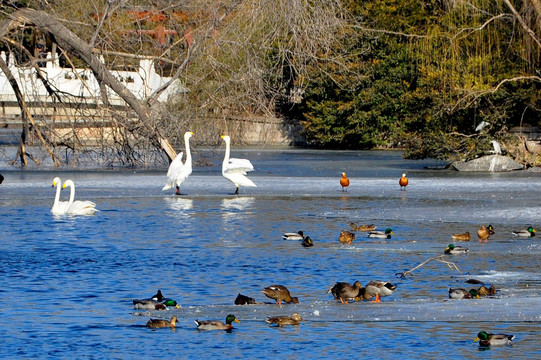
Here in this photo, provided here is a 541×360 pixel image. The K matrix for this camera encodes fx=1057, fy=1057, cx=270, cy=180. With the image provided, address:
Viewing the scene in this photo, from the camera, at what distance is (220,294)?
11328 millimetres

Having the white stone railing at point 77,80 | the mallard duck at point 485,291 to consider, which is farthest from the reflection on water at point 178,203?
the mallard duck at point 485,291

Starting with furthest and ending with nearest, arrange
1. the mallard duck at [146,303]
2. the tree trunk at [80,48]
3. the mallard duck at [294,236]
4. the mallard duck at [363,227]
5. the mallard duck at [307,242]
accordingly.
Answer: the tree trunk at [80,48] < the mallard duck at [363,227] < the mallard duck at [294,236] < the mallard duck at [307,242] < the mallard duck at [146,303]

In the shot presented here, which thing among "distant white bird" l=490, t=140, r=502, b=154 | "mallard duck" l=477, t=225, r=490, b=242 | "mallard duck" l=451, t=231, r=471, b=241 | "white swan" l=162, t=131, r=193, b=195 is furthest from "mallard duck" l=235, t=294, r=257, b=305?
"distant white bird" l=490, t=140, r=502, b=154

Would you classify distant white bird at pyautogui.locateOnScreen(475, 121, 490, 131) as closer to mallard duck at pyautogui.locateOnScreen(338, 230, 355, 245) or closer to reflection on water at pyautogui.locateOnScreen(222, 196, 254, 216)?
reflection on water at pyautogui.locateOnScreen(222, 196, 254, 216)

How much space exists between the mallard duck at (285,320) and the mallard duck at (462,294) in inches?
70.8

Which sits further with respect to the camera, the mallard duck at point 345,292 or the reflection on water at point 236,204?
the reflection on water at point 236,204

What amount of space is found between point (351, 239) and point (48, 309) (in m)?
5.76

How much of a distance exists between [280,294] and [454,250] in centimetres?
415

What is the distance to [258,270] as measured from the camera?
12945 millimetres

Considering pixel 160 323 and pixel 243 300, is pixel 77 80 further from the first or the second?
pixel 160 323

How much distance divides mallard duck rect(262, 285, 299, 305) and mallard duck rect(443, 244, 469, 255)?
381 centimetres

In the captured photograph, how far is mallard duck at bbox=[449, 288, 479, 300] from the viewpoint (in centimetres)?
1059

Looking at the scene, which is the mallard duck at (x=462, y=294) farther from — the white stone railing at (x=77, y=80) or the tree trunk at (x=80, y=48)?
the tree trunk at (x=80, y=48)

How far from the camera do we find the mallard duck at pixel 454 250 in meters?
13.9
